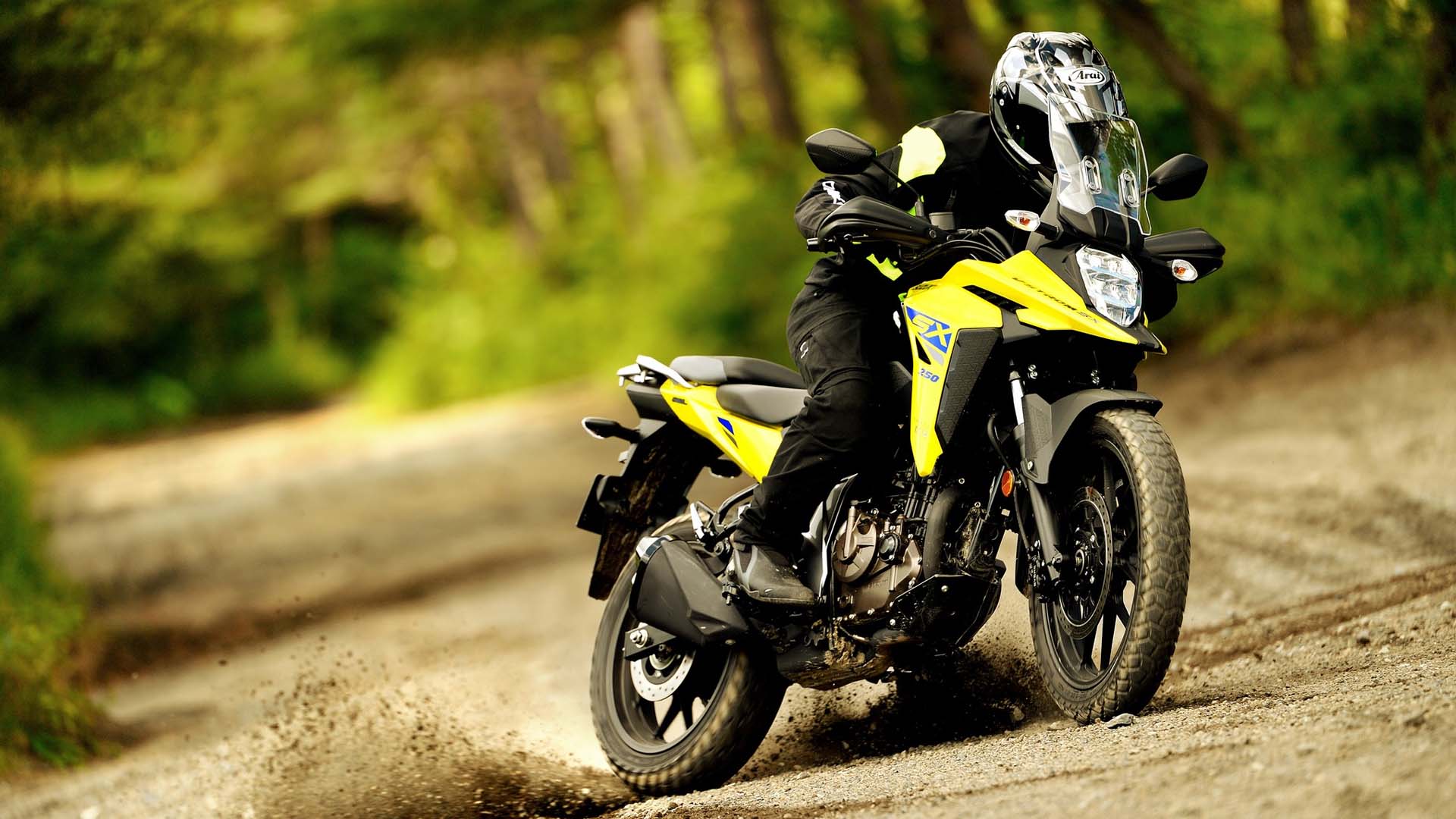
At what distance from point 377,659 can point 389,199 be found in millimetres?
42972

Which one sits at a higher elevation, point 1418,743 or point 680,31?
point 680,31

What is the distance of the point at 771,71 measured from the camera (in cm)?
2209

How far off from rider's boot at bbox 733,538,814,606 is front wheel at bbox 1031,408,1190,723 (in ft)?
2.56

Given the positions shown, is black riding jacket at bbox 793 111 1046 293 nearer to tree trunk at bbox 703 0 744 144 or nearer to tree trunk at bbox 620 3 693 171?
tree trunk at bbox 703 0 744 144

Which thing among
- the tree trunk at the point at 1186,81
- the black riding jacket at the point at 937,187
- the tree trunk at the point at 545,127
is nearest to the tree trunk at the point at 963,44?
the tree trunk at the point at 1186,81

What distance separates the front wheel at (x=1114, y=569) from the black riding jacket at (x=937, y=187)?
801 mm

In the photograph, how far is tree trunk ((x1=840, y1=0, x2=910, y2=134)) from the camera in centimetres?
1722

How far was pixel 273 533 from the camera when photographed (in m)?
15.8

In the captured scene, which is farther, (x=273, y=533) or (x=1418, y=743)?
(x=273, y=533)

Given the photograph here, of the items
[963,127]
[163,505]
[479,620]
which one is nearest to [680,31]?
[163,505]

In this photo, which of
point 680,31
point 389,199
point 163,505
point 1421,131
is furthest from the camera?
point 389,199

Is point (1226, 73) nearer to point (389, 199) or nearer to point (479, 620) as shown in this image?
point (479, 620)

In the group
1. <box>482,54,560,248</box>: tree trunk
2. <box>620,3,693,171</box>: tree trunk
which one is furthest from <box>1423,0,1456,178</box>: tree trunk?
<box>482,54,560,248</box>: tree trunk

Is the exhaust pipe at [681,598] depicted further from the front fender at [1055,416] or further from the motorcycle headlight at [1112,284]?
the motorcycle headlight at [1112,284]
